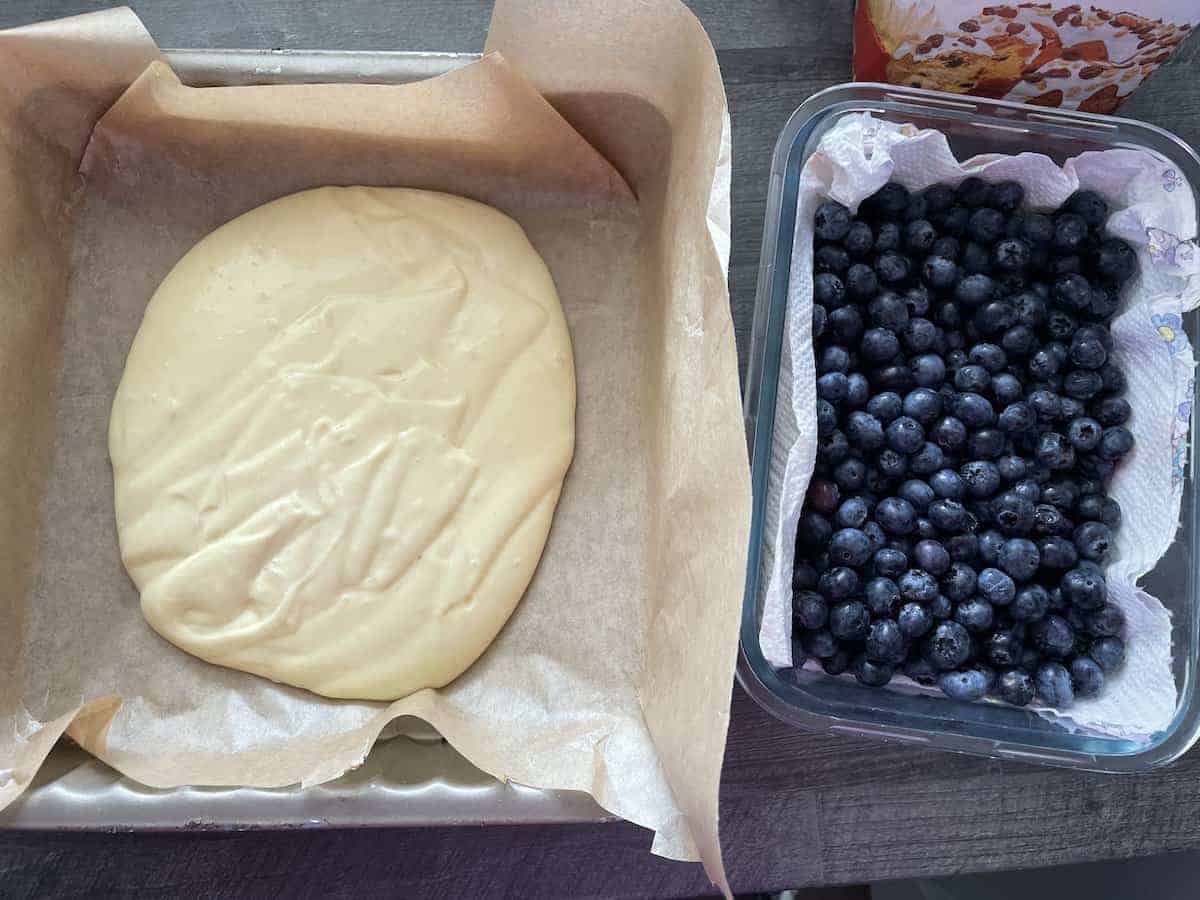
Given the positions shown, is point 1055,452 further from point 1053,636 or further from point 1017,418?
point 1053,636

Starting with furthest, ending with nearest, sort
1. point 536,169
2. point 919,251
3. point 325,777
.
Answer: point 536,169 < point 919,251 < point 325,777

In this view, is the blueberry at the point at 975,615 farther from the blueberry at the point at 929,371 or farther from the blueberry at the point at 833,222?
the blueberry at the point at 833,222

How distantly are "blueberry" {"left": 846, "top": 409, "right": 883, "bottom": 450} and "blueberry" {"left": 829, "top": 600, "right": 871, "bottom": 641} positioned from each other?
13 centimetres

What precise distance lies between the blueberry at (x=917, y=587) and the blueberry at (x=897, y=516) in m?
0.04

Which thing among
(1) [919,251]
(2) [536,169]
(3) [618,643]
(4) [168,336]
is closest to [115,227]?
(4) [168,336]

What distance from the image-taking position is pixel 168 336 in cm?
95

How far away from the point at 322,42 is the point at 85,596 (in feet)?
1.93

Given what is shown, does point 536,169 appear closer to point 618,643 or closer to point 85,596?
point 618,643

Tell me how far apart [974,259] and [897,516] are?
Answer: 0.82 feet

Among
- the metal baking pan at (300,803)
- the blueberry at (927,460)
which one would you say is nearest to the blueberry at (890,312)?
the blueberry at (927,460)

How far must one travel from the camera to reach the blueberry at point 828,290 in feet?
2.86

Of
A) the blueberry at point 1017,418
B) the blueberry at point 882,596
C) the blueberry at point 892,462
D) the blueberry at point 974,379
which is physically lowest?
the blueberry at point 882,596

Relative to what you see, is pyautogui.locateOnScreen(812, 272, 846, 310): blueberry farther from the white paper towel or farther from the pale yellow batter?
the pale yellow batter

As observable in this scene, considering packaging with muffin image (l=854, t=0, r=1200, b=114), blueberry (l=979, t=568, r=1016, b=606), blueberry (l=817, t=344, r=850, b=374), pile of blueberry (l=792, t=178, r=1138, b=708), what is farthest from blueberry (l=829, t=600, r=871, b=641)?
packaging with muffin image (l=854, t=0, r=1200, b=114)
